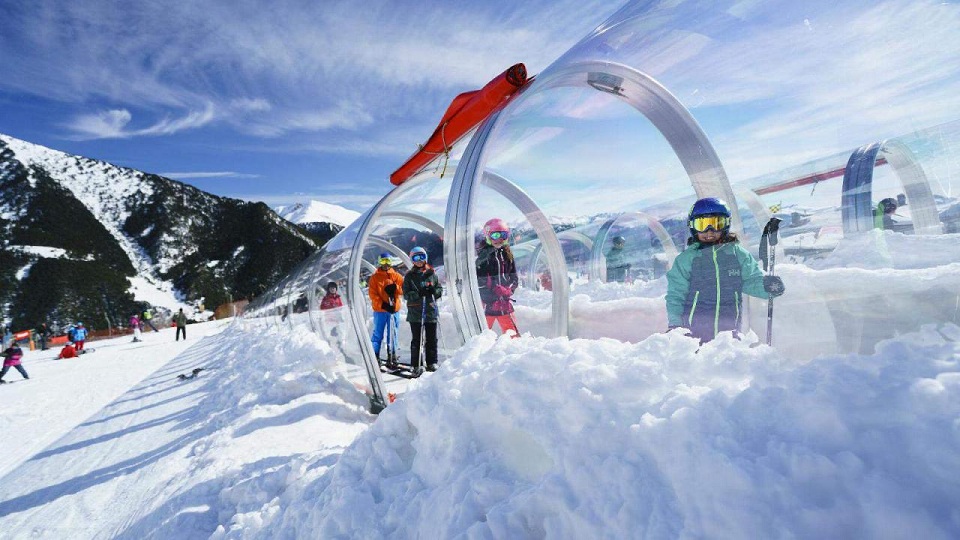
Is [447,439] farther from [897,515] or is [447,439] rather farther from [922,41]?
[922,41]

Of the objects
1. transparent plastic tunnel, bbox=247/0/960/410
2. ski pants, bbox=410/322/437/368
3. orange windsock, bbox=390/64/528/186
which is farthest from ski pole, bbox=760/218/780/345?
ski pants, bbox=410/322/437/368

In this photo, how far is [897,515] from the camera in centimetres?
89

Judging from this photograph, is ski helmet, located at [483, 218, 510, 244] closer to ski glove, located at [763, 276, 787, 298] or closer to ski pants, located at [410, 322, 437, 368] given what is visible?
ski glove, located at [763, 276, 787, 298]

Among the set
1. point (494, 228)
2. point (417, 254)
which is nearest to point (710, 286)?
point (494, 228)

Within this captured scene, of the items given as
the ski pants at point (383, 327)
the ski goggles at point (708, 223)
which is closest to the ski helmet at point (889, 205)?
the ski goggles at point (708, 223)

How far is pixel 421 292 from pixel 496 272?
8.05ft

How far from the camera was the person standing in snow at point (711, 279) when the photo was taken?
1.96 m

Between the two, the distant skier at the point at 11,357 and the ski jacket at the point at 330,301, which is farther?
the distant skier at the point at 11,357

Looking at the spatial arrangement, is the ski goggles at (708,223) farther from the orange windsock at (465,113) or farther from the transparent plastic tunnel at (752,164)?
the orange windsock at (465,113)

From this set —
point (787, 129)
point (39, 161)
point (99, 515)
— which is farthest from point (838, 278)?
point (39, 161)

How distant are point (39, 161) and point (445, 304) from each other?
23035 centimetres

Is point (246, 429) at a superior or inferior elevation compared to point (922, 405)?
inferior

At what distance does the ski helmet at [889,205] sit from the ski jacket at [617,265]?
3.59 feet

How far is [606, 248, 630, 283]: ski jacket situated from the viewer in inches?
92.4
